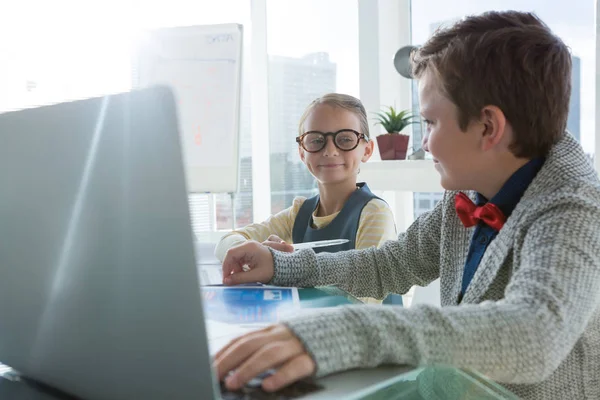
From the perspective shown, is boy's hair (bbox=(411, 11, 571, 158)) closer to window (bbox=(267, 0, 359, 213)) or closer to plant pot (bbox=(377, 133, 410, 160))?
plant pot (bbox=(377, 133, 410, 160))

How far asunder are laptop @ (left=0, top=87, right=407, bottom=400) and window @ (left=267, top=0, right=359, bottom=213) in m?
2.78

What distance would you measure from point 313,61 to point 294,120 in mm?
378

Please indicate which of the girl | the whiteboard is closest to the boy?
the girl

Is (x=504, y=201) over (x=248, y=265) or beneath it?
over

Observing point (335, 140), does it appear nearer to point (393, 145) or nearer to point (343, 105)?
point (343, 105)

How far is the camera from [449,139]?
890 mm

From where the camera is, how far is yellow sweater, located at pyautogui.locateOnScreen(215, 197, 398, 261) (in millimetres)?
1494

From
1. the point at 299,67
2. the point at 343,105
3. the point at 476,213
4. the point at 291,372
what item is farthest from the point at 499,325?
the point at 299,67

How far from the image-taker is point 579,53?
224cm

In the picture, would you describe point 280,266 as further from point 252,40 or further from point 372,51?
point 252,40

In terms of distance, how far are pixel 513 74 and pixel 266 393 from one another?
0.59 m

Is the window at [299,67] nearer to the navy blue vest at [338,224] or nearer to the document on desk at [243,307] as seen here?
the navy blue vest at [338,224]

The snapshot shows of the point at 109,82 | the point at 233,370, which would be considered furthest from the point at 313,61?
the point at 233,370

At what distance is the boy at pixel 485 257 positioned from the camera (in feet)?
1.70
